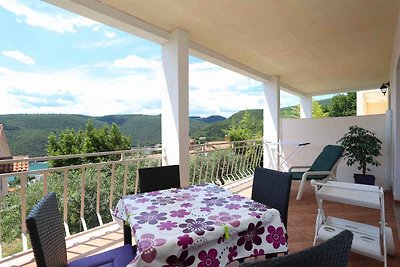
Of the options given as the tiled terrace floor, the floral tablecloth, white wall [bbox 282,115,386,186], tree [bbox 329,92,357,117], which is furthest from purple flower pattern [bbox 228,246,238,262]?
tree [bbox 329,92,357,117]

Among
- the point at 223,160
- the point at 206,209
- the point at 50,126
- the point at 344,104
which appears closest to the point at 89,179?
the point at 50,126

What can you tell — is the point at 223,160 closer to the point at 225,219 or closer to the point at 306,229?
the point at 306,229

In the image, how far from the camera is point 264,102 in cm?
666

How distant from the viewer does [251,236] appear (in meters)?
1.39

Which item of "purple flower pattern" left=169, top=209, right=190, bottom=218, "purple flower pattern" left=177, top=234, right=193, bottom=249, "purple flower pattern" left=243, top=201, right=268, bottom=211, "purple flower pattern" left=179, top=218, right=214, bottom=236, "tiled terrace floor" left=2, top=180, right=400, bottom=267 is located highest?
"purple flower pattern" left=243, top=201, right=268, bottom=211

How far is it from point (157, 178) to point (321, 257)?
1782 mm

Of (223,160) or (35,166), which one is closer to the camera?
(35,166)

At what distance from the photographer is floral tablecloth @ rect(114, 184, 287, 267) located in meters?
1.14

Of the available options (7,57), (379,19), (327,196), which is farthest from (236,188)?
(7,57)

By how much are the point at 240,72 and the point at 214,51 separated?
124 centimetres

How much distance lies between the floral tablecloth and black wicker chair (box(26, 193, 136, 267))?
10.8 inches

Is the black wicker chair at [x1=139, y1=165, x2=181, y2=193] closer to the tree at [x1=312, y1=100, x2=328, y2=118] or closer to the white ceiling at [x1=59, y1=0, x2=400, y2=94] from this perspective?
the white ceiling at [x1=59, y1=0, x2=400, y2=94]

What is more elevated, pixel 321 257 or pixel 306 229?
pixel 321 257

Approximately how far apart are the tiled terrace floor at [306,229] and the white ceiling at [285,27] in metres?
2.59
